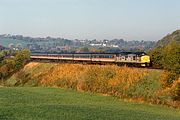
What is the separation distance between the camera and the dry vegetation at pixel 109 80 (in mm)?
44094

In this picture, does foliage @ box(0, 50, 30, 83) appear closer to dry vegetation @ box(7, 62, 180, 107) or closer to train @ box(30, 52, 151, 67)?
dry vegetation @ box(7, 62, 180, 107)

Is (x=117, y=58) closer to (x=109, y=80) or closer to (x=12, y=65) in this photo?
(x=109, y=80)

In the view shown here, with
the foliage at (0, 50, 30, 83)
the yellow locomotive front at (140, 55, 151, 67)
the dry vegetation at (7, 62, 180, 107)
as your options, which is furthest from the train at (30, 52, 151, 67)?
the foliage at (0, 50, 30, 83)

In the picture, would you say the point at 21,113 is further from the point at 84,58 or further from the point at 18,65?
the point at 18,65

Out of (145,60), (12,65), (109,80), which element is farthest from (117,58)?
(12,65)

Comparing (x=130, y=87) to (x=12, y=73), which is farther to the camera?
(x=12, y=73)

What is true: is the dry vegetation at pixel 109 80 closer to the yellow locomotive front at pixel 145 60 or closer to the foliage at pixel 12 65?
the foliage at pixel 12 65

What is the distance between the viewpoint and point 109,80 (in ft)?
183

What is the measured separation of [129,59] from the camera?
217ft

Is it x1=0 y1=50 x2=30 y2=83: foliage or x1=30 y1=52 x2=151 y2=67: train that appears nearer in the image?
x1=30 y1=52 x2=151 y2=67: train

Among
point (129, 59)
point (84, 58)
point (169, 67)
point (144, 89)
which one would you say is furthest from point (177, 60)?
point (84, 58)

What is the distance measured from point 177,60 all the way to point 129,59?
71.3ft

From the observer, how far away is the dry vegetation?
44094 millimetres

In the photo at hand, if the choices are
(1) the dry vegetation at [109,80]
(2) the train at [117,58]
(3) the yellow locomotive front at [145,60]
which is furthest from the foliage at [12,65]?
(3) the yellow locomotive front at [145,60]
